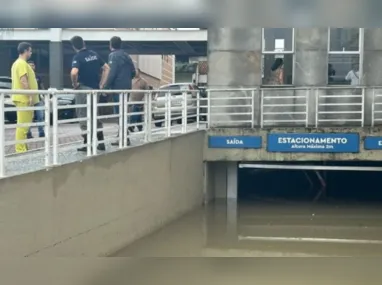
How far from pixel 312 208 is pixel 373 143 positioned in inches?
68.8

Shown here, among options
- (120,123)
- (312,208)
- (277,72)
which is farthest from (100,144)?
(277,72)

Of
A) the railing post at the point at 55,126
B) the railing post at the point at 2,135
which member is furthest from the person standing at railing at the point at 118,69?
the railing post at the point at 2,135

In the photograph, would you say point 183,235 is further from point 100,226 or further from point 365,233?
point 365,233

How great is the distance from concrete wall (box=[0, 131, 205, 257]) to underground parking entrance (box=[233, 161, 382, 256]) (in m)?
1.41

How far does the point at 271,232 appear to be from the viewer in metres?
9.99

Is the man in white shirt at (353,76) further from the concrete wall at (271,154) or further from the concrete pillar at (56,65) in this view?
the concrete pillar at (56,65)

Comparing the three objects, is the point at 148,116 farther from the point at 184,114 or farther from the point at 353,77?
the point at 353,77

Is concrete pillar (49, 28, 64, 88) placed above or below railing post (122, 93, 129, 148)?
above

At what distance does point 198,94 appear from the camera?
43.6ft

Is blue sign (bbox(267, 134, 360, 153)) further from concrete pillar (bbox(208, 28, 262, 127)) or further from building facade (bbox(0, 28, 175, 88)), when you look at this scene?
building facade (bbox(0, 28, 175, 88))

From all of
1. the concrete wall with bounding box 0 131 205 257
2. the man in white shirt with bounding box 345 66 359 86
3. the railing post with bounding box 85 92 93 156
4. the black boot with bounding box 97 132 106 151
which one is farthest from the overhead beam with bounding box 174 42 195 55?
the railing post with bounding box 85 92 93 156

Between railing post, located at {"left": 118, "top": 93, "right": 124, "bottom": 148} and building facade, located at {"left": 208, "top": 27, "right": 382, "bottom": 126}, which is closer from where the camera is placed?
railing post, located at {"left": 118, "top": 93, "right": 124, "bottom": 148}

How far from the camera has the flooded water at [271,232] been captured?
27.6 feet

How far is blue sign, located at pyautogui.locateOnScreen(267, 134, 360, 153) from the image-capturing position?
12133 mm
